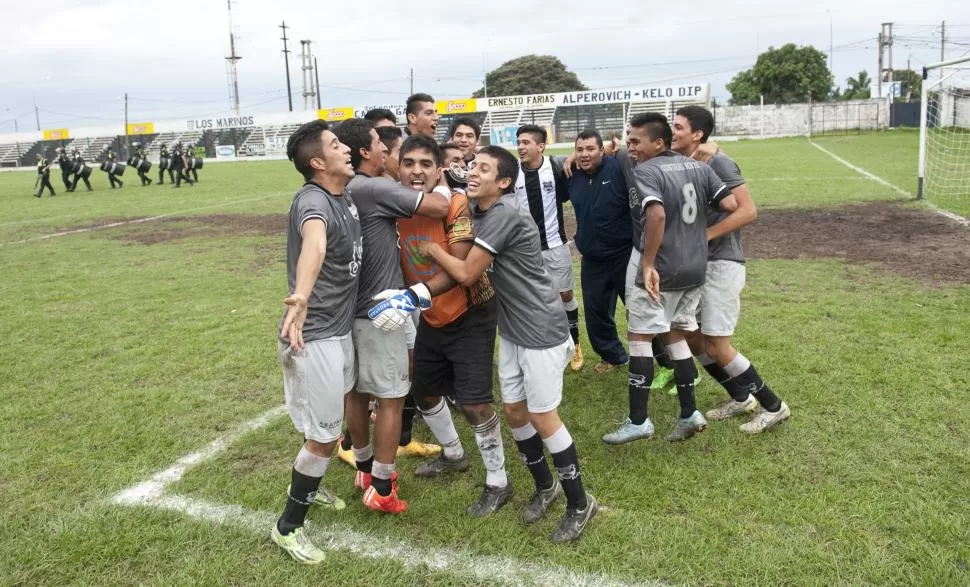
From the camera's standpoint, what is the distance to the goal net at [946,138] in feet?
48.5

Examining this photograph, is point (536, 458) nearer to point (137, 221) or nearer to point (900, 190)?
point (900, 190)

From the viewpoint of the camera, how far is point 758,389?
4535mm

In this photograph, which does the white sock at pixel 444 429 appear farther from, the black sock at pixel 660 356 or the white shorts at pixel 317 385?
the black sock at pixel 660 356

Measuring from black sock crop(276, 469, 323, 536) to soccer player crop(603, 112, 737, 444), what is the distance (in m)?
1.91

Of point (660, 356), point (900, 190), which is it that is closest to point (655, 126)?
point (660, 356)

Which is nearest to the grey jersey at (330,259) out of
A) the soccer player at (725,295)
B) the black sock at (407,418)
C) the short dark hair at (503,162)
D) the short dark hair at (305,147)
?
the short dark hair at (305,147)

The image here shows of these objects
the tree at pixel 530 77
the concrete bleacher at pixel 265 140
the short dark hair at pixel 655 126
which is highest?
the tree at pixel 530 77

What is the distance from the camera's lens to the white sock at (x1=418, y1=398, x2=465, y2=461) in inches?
163

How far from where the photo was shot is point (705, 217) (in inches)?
173

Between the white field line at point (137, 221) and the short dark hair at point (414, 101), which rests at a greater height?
the short dark hair at point (414, 101)

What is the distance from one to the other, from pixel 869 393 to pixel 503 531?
305 centimetres

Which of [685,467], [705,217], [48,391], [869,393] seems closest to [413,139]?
[705,217]

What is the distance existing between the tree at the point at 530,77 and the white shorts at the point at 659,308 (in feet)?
262

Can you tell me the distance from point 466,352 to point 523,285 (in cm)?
52
